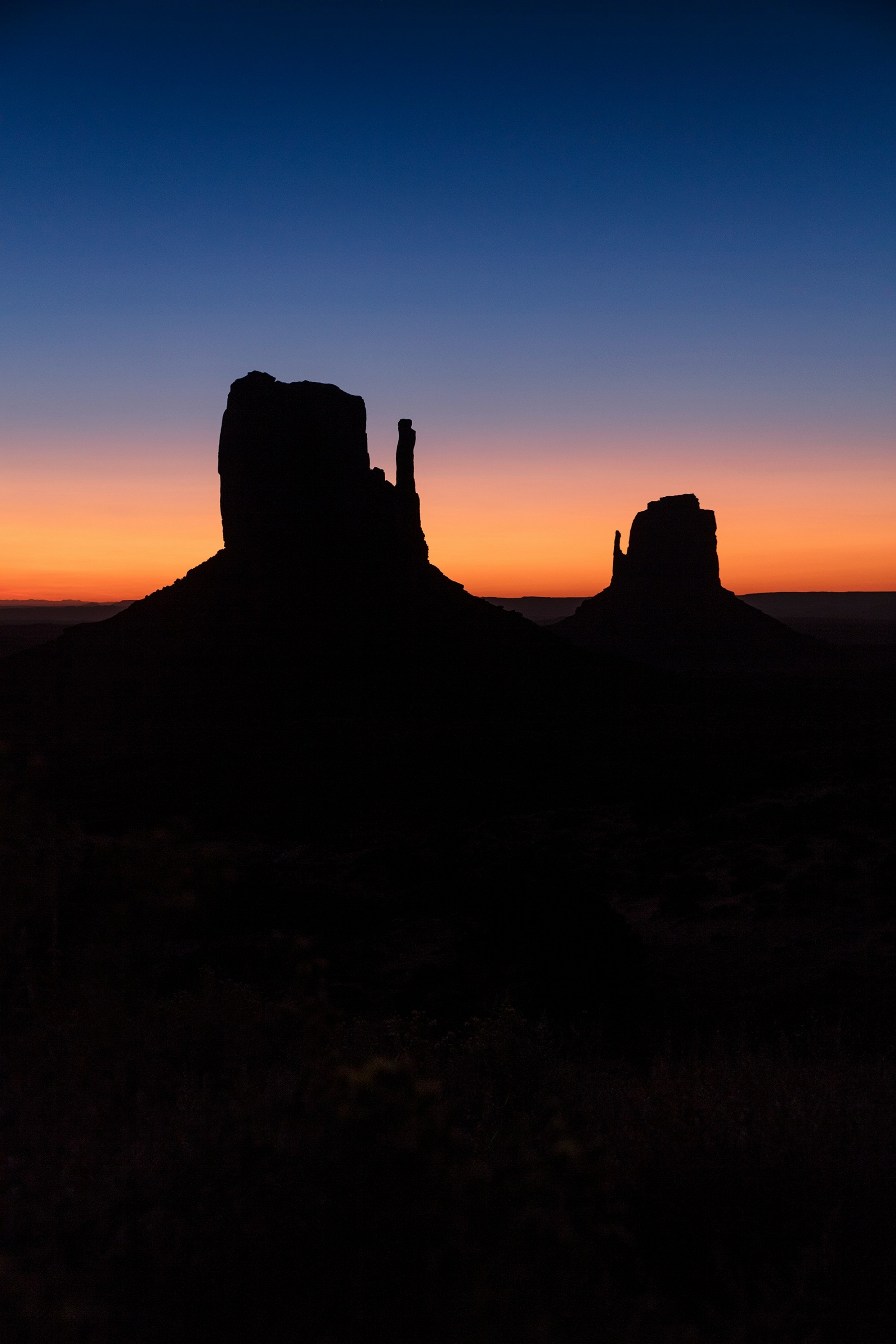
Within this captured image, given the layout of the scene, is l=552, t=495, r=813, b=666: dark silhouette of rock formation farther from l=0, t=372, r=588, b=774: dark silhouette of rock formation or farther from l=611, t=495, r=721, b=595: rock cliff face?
l=0, t=372, r=588, b=774: dark silhouette of rock formation

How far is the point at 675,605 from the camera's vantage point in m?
124

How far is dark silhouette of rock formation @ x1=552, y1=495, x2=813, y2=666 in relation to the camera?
397 feet

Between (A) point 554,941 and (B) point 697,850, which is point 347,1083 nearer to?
(A) point 554,941

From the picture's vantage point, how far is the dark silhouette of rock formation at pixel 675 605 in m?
121

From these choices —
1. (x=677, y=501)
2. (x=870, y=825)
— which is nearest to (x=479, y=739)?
(x=870, y=825)

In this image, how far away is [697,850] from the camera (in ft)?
72.0

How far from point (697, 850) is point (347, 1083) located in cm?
1996

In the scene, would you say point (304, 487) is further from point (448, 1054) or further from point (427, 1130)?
point (427, 1130)

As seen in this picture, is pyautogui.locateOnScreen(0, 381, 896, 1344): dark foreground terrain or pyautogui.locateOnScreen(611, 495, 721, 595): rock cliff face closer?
pyautogui.locateOnScreen(0, 381, 896, 1344): dark foreground terrain

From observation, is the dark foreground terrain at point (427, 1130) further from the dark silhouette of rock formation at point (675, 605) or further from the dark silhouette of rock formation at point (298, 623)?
the dark silhouette of rock formation at point (675, 605)

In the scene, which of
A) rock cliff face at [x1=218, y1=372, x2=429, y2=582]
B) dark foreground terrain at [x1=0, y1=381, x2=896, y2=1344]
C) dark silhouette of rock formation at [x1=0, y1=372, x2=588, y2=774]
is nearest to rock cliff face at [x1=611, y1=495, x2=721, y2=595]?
dark silhouette of rock formation at [x1=0, y1=372, x2=588, y2=774]

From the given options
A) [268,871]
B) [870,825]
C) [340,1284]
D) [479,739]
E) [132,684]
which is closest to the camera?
[340,1284]

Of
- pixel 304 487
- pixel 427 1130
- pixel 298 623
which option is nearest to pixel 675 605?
pixel 304 487

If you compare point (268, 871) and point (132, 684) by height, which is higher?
point (132, 684)
